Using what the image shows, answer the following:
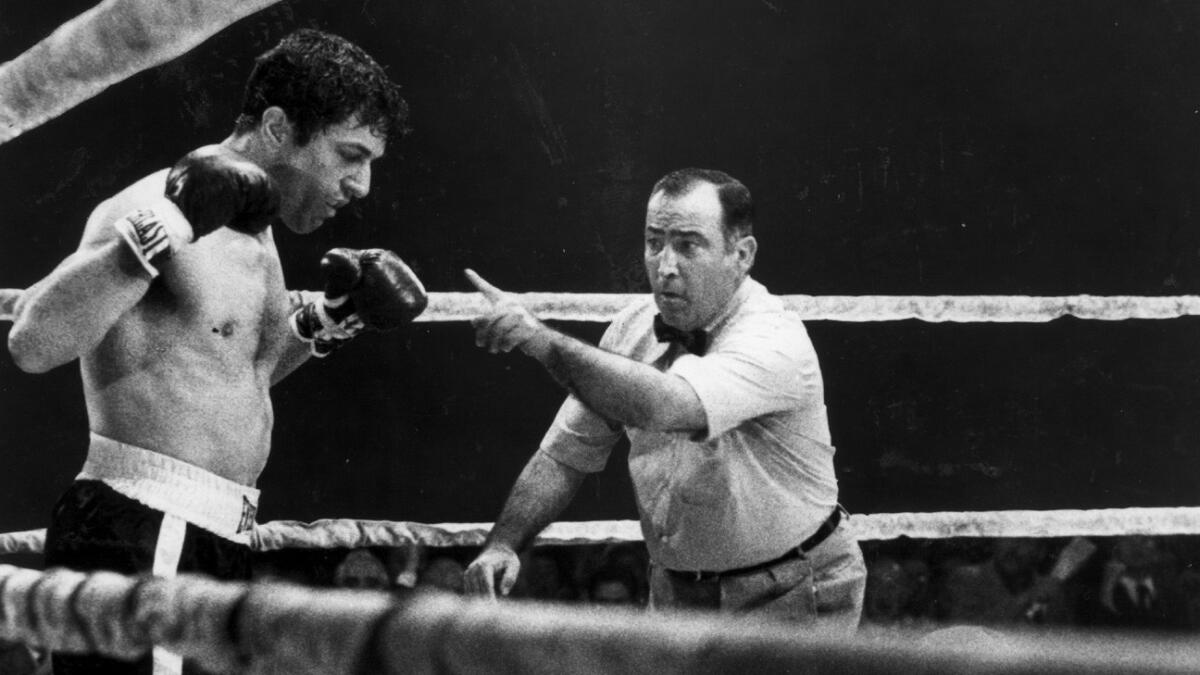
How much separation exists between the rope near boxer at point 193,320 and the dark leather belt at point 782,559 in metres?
0.79

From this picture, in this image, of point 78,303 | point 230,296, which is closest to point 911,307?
point 230,296

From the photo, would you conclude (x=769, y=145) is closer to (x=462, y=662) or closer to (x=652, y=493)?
(x=652, y=493)

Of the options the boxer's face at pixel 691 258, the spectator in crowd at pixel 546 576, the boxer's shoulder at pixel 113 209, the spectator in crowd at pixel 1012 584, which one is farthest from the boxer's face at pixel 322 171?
the spectator in crowd at pixel 1012 584

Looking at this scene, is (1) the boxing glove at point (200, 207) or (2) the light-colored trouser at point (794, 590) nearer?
(1) the boxing glove at point (200, 207)

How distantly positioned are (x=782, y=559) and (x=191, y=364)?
106cm

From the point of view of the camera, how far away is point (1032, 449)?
9.82 feet

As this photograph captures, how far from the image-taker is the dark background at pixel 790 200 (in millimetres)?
2756

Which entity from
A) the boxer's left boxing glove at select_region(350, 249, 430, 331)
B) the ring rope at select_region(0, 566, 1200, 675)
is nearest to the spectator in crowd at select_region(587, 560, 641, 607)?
the boxer's left boxing glove at select_region(350, 249, 430, 331)

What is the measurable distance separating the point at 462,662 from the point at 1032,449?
2448mm

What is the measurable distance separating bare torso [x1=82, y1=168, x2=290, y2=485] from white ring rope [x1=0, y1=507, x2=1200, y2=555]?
0.79 m

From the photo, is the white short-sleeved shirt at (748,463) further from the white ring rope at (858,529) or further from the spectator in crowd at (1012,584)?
the spectator in crowd at (1012,584)

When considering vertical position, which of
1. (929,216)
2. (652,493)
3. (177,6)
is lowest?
(652,493)

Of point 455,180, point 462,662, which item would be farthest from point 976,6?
point 462,662

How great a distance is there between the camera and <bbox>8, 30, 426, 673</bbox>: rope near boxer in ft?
5.28
